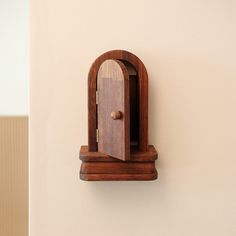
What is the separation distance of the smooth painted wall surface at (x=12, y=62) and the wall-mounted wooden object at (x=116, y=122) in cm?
92

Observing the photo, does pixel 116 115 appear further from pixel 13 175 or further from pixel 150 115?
pixel 13 175

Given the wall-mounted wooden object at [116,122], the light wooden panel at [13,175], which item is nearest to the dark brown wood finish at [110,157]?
the wall-mounted wooden object at [116,122]

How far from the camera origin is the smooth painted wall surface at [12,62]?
4.68 ft

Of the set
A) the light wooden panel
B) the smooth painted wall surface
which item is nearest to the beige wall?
the light wooden panel

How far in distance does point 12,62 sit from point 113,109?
103 centimetres

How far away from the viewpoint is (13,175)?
1.14 meters

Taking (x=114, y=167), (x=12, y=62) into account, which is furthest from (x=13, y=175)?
(x=114, y=167)

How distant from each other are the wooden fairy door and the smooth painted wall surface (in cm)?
94

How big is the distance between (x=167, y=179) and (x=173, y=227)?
0.31 feet

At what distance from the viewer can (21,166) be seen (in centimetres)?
113

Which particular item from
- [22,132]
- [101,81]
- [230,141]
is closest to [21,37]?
[22,132]

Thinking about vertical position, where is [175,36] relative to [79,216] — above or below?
above

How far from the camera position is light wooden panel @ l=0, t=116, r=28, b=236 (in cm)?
111

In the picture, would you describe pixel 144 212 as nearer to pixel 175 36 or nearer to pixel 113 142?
pixel 113 142
